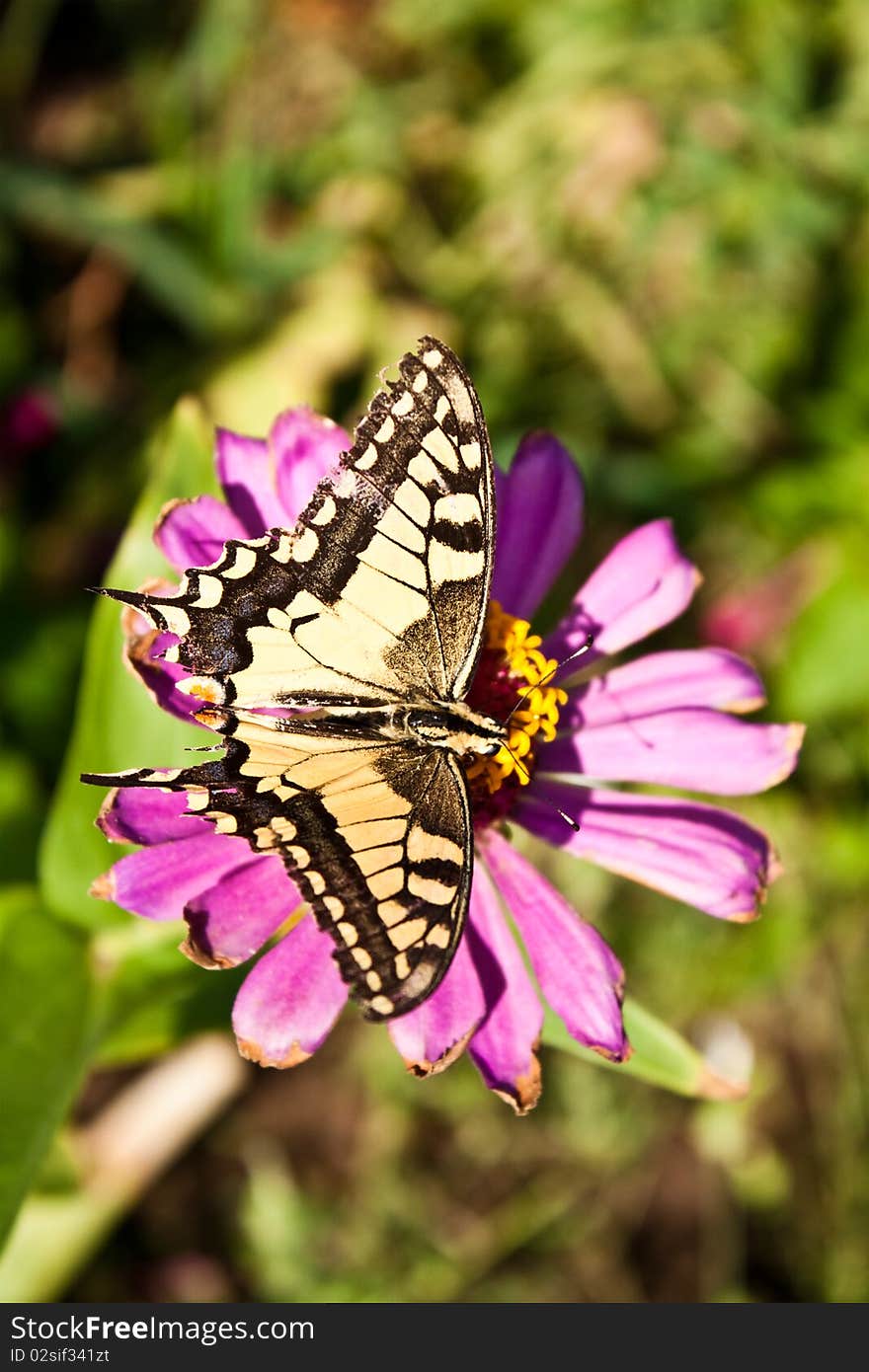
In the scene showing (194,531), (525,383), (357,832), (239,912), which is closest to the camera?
(357,832)

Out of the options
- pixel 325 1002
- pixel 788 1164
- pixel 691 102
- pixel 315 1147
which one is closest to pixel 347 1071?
pixel 315 1147

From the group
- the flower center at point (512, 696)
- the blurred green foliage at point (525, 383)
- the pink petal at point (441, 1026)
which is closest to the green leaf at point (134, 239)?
the blurred green foliage at point (525, 383)

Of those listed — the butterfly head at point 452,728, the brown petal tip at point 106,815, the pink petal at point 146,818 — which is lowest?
the butterfly head at point 452,728

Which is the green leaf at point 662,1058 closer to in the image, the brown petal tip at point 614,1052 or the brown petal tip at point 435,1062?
the brown petal tip at point 614,1052

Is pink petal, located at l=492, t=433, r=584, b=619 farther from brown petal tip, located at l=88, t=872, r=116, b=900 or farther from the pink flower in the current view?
brown petal tip, located at l=88, t=872, r=116, b=900

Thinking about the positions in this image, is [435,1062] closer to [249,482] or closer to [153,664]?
[153,664]

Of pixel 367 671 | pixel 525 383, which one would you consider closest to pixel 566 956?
pixel 367 671
